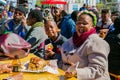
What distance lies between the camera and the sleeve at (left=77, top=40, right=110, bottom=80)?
333 centimetres

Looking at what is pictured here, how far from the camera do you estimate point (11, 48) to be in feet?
13.6

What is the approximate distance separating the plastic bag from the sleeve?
113 centimetres

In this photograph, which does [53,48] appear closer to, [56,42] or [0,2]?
[56,42]

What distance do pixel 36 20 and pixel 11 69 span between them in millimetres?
2308

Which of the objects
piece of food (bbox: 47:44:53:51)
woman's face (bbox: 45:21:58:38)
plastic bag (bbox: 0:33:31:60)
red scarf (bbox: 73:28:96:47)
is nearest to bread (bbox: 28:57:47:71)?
red scarf (bbox: 73:28:96:47)

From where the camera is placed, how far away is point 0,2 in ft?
63.3

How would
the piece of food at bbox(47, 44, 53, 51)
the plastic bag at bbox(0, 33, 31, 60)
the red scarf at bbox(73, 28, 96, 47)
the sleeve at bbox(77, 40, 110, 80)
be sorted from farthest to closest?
the piece of food at bbox(47, 44, 53, 51) < the plastic bag at bbox(0, 33, 31, 60) < the red scarf at bbox(73, 28, 96, 47) < the sleeve at bbox(77, 40, 110, 80)

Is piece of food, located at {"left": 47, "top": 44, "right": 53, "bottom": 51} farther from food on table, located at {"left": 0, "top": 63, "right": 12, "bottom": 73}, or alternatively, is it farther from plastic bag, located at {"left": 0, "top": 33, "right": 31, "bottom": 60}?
food on table, located at {"left": 0, "top": 63, "right": 12, "bottom": 73}

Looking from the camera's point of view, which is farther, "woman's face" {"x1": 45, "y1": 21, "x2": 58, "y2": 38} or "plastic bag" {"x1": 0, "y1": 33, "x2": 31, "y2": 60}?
"woman's face" {"x1": 45, "y1": 21, "x2": 58, "y2": 38}

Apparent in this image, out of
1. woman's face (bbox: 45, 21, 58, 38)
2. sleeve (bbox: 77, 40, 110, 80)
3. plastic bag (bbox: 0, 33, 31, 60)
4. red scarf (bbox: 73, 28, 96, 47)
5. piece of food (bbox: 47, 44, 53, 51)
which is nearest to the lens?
sleeve (bbox: 77, 40, 110, 80)

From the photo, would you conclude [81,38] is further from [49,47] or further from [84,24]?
[49,47]

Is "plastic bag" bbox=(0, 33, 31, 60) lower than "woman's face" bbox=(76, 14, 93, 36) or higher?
lower

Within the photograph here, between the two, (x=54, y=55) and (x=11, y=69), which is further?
(x=54, y=55)

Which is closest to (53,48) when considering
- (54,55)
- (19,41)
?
(54,55)
